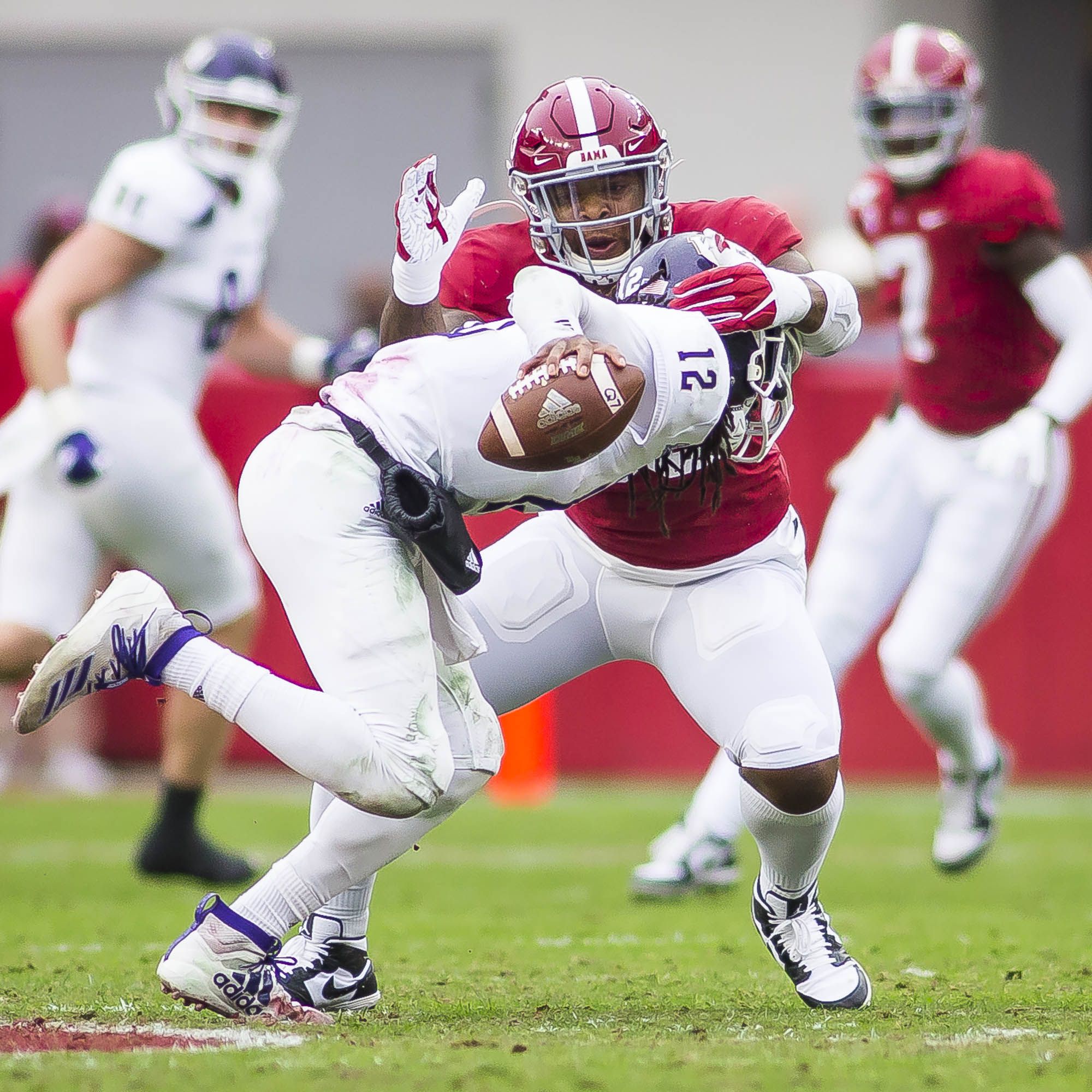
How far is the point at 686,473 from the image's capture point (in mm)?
3061

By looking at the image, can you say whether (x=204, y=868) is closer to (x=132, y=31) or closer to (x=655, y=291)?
(x=655, y=291)

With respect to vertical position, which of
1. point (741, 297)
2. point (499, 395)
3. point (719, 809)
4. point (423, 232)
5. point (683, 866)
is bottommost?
point (683, 866)

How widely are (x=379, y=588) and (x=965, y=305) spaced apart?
2.49 m

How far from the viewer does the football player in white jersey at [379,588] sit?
2746mm

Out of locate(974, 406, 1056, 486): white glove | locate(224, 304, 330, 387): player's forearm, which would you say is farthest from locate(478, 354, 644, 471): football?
locate(224, 304, 330, 387): player's forearm

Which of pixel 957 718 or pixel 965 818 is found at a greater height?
pixel 957 718

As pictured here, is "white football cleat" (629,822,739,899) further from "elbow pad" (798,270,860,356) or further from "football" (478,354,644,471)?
"football" (478,354,644,471)

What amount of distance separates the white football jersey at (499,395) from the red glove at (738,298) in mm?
39

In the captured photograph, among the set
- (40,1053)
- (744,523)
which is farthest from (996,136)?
(40,1053)

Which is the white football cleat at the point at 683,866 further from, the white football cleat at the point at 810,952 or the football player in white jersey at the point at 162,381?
the white football cleat at the point at 810,952

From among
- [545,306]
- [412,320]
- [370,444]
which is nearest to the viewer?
[545,306]

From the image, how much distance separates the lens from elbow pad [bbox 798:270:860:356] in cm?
298

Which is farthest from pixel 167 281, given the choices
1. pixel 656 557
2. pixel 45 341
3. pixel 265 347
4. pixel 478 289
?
pixel 656 557

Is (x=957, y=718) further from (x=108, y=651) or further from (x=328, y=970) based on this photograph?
(x=108, y=651)
